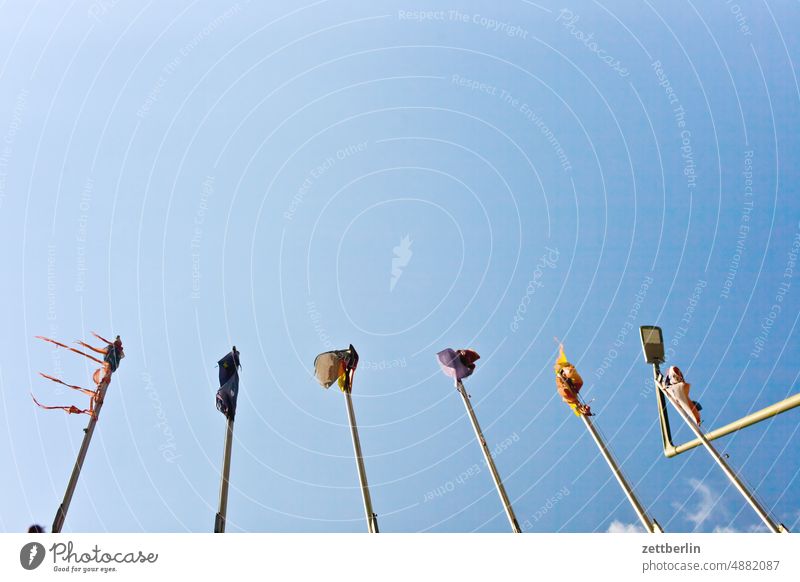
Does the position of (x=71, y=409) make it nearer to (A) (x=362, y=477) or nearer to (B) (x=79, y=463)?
(B) (x=79, y=463)

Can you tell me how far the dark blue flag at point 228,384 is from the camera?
22.9 m

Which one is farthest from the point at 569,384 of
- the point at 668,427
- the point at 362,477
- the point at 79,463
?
the point at 79,463

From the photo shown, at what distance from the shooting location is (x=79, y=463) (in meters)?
17.9

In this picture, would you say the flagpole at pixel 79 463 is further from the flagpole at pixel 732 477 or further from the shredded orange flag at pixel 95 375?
the flagpole at pixel 732 477

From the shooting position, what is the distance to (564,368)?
94.3 feet

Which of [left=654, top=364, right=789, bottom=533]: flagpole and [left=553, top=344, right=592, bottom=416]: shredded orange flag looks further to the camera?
[left=553, top=344, right=592, bottom=416]: shredded orange flag

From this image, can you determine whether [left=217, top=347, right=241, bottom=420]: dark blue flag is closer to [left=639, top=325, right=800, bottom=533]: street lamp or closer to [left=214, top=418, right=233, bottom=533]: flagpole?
[left=214, top=418, right=233, bottom=533]: flagpole
